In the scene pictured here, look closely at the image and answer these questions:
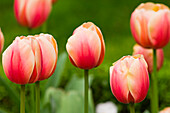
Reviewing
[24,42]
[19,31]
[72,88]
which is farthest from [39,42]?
[19,31]

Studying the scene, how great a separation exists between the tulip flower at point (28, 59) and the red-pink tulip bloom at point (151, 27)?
1.77ft

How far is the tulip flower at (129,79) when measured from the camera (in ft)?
4.74

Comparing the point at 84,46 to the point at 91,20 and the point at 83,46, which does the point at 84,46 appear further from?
the point at 91,20

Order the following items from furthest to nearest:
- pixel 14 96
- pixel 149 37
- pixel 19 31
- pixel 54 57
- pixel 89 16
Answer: pixel 89 16 → pixel 19 31 → pixel 14 96 → pixel 149 37 → pixel 54 57

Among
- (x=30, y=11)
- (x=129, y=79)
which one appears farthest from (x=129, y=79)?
(x=30, y=11)

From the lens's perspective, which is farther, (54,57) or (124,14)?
(124,14)

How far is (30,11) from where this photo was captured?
256 cm

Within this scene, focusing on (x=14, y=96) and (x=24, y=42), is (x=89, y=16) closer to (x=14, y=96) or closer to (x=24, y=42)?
(x=14, y=96)

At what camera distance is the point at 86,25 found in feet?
5.41

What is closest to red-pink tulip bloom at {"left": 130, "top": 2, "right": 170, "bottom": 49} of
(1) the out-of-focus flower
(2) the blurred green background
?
(1) the out-of-focus flower

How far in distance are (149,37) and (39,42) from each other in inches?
23.4

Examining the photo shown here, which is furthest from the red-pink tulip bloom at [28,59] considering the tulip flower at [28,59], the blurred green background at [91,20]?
the blurred green background at [91,20]

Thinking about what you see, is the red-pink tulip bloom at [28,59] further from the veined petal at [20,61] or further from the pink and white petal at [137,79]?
the pink and white petal at [137,79]

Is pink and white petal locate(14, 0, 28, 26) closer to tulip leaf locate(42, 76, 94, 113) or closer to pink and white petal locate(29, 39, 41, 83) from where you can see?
tulip leaf locate(42, 76, 94, 113)
